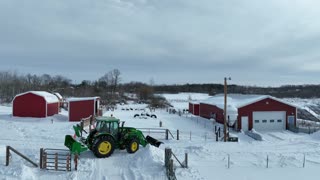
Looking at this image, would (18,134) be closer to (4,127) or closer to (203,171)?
(4,127)

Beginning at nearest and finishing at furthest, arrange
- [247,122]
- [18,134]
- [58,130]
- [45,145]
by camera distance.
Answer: [45,145] → [18,134] → [58,130] → [247,122]

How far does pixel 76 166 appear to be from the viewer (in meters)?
13.9

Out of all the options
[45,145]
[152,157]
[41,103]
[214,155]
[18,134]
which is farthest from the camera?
[41,103]

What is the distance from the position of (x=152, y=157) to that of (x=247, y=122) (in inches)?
869

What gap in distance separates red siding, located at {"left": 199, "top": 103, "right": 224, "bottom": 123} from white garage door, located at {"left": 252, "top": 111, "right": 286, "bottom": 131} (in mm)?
4198

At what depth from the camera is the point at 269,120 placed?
35594 mm

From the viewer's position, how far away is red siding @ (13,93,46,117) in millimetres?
38281

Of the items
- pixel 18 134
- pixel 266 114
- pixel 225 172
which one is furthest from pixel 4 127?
pixel 266 114

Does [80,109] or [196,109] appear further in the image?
[196,109]

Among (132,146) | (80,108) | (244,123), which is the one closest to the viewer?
(132,146)

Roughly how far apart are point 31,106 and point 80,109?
663 centimetres

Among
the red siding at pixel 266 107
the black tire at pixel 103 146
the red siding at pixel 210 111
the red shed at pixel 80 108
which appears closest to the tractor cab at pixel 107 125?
the black tire at pixel 103 146

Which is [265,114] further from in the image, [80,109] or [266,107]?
[80,109]

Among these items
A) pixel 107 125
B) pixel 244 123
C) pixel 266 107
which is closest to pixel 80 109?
pixel 244 123
